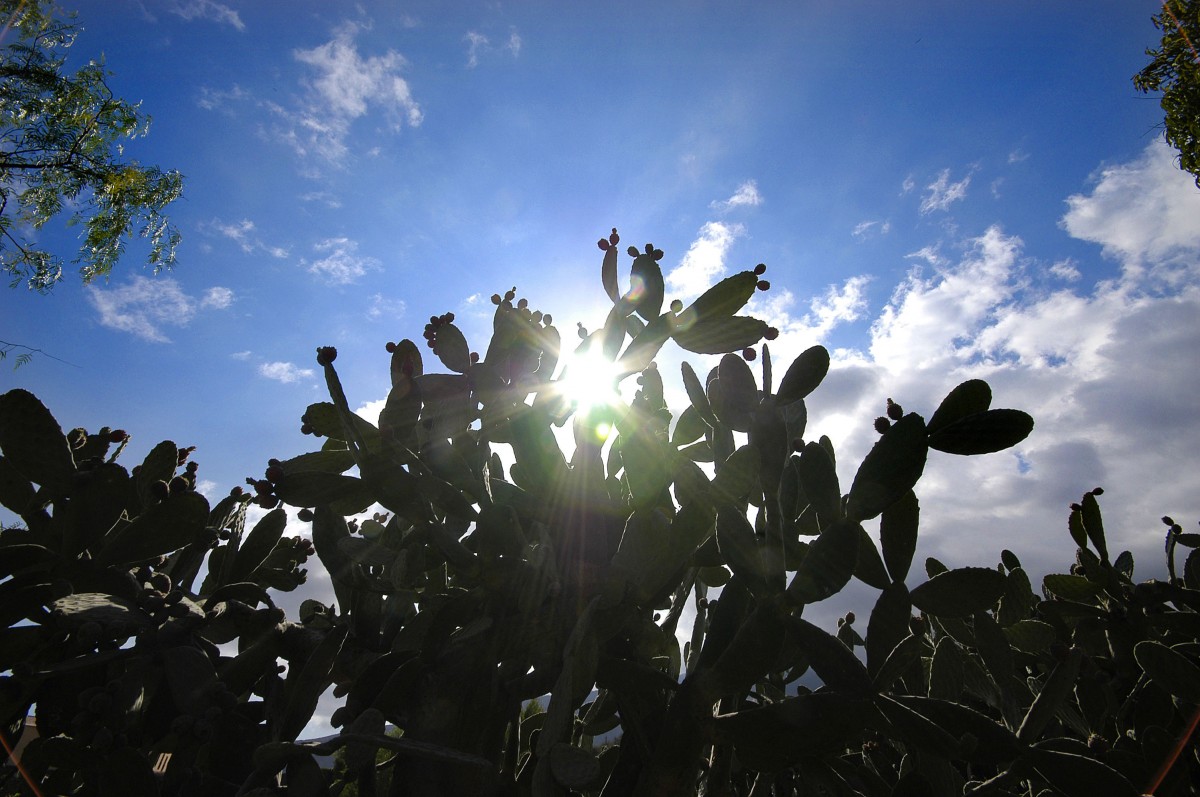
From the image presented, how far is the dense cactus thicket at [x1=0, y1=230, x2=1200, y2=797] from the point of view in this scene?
1.22m

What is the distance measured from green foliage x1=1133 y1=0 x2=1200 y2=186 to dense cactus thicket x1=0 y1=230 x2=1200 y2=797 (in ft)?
45.4

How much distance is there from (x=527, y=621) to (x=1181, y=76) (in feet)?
53.8

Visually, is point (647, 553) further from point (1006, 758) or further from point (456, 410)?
point (1006, 758)

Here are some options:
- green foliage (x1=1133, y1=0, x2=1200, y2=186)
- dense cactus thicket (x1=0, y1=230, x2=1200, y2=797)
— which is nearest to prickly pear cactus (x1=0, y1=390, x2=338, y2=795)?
→ dense cactus thicket (x1=0, y1=230, x2=1200, y2=797)

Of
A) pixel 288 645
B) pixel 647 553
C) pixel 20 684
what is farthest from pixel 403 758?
pixel 20 684

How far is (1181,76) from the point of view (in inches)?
466

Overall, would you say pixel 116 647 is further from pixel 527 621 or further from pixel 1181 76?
pixel 1181 76

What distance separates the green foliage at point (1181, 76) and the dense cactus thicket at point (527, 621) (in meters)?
13.8

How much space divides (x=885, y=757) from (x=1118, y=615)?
870mm

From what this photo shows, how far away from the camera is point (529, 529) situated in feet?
5.70

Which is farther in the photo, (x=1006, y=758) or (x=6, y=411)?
(x=6, y=411)

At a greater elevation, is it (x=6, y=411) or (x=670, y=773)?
(x=6, y=411)

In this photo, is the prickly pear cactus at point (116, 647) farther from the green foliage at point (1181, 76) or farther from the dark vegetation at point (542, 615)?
the green foliage at point (1181, 76)

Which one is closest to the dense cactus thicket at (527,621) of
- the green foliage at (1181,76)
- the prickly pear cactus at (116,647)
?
the prickly pear cactus at (116,647)
